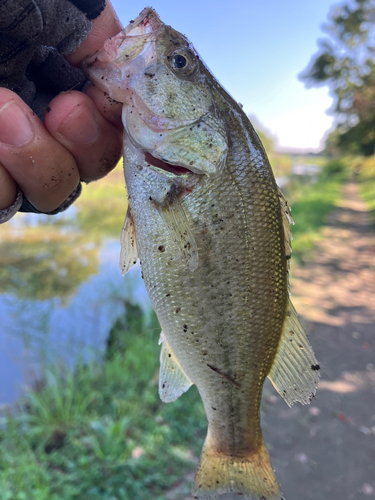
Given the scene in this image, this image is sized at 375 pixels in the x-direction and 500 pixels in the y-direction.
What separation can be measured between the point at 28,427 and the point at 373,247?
1258 cm

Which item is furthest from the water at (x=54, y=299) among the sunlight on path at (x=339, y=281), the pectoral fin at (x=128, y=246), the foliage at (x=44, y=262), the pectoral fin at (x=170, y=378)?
the sunlight on path at (x=339, y=281)

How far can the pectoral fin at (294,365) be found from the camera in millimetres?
1801

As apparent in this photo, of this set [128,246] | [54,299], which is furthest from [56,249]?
[128,246]

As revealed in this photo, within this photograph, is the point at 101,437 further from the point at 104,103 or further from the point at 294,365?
the point at 104,103

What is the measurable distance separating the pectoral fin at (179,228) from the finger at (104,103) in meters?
0.59

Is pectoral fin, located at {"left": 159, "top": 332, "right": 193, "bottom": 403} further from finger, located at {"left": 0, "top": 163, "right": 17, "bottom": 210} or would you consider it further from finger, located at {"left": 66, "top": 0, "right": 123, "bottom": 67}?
finger, located at {"left": 66, "top": 0, "right": 123, "bottom": 67}

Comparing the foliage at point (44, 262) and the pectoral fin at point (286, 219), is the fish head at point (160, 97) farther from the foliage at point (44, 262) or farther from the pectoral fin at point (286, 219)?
the foliage at point (44, 262)

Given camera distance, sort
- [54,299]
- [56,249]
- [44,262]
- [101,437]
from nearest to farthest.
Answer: [101,437] < [54,299] < [44,262] < [56,249]

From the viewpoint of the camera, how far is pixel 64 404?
3.96 meters

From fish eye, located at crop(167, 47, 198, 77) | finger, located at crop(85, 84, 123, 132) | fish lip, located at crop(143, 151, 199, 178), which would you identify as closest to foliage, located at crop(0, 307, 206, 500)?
fish lip, located at crop(143, 151, 199, 178)

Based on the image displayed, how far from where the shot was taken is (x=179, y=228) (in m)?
1.60

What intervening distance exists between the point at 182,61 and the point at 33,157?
0.91 metres

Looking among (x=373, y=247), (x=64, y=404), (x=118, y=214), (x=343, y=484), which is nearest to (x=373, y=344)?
(x=343, y=484)

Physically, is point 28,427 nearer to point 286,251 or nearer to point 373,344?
point 286,251
